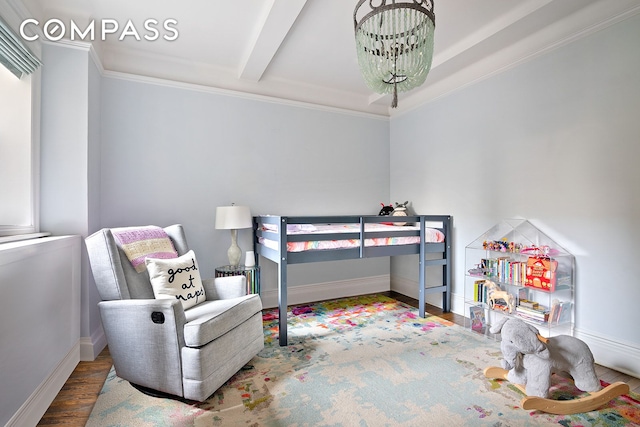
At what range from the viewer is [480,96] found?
2986 millimetres

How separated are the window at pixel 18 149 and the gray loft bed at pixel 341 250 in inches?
63.9

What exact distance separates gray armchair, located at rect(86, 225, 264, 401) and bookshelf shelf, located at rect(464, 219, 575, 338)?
2.03m

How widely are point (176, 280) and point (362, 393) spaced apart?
1364mm

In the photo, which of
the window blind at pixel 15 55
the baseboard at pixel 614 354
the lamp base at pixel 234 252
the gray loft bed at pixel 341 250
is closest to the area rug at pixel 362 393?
the baseboard at pixel 614 354

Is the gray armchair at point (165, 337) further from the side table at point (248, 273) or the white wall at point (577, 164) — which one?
the white wall at point (577, 164)

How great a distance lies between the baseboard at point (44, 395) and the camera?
4.70 feet

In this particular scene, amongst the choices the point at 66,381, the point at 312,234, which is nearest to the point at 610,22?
the point at 312,234

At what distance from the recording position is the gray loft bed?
249 cm

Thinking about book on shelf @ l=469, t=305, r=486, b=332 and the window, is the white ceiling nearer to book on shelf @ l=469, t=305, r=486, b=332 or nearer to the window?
the window

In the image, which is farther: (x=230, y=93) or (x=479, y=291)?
(x=230, y=93)

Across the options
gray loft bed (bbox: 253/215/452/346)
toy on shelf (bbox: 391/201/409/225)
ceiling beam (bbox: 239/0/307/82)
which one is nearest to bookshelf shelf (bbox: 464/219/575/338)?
gray loft bed (bbox: 253/215/452/346)

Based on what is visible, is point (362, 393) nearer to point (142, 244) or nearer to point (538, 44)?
point (142, 244)

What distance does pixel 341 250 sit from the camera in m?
2.75

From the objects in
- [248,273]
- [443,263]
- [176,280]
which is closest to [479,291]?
[443,263]
